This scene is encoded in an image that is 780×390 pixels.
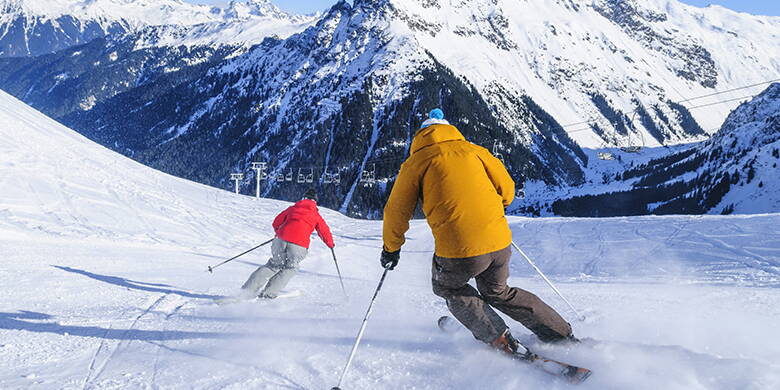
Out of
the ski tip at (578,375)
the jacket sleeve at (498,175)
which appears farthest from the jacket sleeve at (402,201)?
the ski tip at (578,375)

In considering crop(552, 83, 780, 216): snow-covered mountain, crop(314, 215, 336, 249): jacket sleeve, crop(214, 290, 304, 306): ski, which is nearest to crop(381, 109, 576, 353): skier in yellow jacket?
crop(314, 215, 336, 249): jacket sleeve

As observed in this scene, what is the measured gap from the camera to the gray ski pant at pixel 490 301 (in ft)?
13.4

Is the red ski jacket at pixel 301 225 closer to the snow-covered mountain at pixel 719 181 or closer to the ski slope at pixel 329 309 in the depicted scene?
the ski slope at pixel 329 309

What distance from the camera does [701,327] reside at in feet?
15.8

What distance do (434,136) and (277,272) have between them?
433 cm

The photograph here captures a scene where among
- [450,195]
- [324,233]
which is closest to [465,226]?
[450,195]

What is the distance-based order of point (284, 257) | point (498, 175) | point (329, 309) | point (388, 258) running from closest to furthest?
point (498, 175) → point (388, 258) → point (329, 309) → point (284, 257)

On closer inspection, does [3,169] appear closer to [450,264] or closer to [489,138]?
[450,264]

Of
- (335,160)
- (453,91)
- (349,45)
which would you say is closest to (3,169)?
(335,160)

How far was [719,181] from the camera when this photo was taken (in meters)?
95.6

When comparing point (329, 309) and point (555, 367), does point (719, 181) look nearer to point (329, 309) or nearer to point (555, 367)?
point (329, 309)

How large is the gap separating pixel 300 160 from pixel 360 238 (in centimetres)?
14940

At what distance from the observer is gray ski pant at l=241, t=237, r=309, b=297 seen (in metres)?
7.25

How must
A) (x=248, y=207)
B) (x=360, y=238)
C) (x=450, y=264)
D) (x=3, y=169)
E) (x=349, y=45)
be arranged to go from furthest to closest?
(x=349, y=45) < (x=248, y=207) < (x=360, y=238) < (x=3, y=169) < (x=450, y=264)
